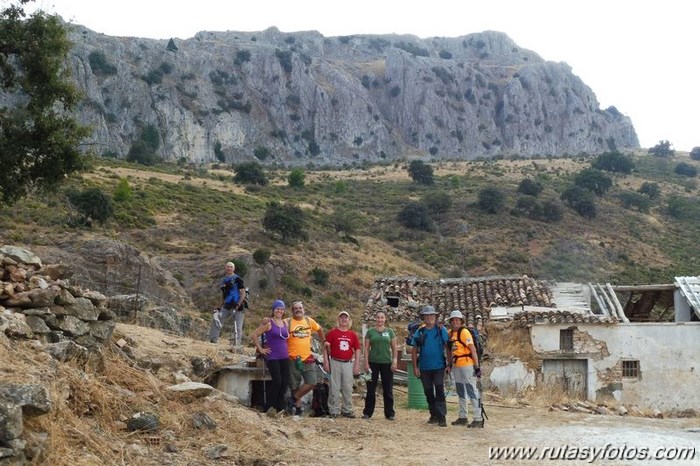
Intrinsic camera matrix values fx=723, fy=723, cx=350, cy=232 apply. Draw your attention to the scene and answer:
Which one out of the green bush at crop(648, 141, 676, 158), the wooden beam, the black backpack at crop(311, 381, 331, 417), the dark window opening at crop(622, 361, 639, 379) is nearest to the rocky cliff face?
the green bush at crop(648, 141, 676, 158)

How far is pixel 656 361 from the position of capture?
65.3 feet

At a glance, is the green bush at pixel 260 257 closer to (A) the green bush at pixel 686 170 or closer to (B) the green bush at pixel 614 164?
(B) the green bush at pixel 614 164

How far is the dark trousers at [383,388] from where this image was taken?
10469 mm

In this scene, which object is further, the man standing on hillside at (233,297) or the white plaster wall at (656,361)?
the white plaster wall at (656,361)

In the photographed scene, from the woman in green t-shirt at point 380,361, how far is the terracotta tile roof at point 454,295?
11.3 m

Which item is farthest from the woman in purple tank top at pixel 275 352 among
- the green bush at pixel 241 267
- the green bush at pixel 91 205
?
the green bush at pixel 91 205

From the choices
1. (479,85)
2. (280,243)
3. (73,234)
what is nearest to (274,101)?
(479,85)

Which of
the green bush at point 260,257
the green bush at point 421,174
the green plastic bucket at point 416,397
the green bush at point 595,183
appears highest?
the green bush at point 421,174

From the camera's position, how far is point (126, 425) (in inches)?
277

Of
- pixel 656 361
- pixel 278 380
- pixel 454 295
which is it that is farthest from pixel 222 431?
pixel 454 295

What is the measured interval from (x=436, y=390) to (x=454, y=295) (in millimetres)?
14066

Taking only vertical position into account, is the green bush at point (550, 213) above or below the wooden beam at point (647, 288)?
above

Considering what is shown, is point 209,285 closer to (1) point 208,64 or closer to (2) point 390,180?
(2) point 390,180

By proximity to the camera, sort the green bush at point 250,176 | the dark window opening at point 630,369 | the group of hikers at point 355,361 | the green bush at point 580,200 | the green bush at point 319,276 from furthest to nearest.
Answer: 1. the green bush at point 250,176
2. the green bush at point 580,200
3. the green bush at point 319,276
4. the dark window opening at point 630,369
5. the group of hikers at point 355,361
